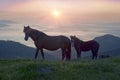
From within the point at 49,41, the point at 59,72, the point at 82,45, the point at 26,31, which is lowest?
the point at 82,45

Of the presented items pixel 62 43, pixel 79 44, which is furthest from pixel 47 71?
pixel 79 44

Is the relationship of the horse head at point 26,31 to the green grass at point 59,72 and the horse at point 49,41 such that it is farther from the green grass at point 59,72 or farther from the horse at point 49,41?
the green grass at point 59,72

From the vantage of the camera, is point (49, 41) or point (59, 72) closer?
point (59, 72)

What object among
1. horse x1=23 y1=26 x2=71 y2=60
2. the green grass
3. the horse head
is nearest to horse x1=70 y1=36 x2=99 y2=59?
horse x1=23 y1=26 x2=71 y2=60

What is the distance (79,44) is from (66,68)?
17.2 meters

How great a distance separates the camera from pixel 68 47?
32094 mm

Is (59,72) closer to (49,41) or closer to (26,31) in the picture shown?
(49,41)

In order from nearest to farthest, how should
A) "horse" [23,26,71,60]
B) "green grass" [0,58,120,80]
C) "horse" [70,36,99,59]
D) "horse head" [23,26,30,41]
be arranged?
"green grass" [0,58,120,80]
"horse" [23,26,71,60]
"horse head" [23,26,30,41]
"horse" [70,36,99,59]

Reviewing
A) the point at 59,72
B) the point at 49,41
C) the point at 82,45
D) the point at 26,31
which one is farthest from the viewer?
the point at 82,45

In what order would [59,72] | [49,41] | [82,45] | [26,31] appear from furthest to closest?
[82,45] → [26,31] → [49,41] → [59,72]

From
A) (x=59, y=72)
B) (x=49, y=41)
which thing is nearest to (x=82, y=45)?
(x=49, y=41)

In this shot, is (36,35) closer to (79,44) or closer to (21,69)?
(79,44)

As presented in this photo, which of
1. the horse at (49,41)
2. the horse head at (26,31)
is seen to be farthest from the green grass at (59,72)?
the horse head at (26,31)

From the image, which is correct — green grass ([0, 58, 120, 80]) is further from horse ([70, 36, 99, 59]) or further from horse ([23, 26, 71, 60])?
horse ([70, 36, 99, 59])
